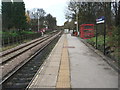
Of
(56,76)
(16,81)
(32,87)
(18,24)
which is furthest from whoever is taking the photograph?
(18,24)

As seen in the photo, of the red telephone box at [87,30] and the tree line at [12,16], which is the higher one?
the tree line at [12,16]

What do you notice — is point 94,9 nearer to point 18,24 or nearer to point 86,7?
point 86,7

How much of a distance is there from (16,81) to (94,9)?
113 ft

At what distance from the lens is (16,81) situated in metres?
8.54

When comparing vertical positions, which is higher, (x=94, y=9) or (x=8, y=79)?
(x=94, y=9)

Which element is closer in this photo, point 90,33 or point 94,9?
point 90,33

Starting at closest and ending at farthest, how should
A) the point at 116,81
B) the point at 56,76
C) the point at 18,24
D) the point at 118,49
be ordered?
1. the point at 116,81
2. the point at 56,76
3. the point at 118,49
4. the point at 18,24

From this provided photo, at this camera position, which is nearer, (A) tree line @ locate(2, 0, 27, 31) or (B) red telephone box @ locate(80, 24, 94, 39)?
(B) red telephone box @ locate(80, 24, 94, 39)

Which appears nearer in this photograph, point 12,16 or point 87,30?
point 87,30

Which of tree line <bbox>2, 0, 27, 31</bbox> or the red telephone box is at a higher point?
tree line <bbox>2, 0, 27, 31</bbox>

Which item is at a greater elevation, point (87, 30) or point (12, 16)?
point (12, 16)

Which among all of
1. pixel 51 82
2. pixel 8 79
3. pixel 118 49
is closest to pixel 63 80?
pixel 51 82

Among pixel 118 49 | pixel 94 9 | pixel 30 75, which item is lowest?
pixel 30 75

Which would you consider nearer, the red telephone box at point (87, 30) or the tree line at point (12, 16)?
the red telephone box at point (87, 30)
